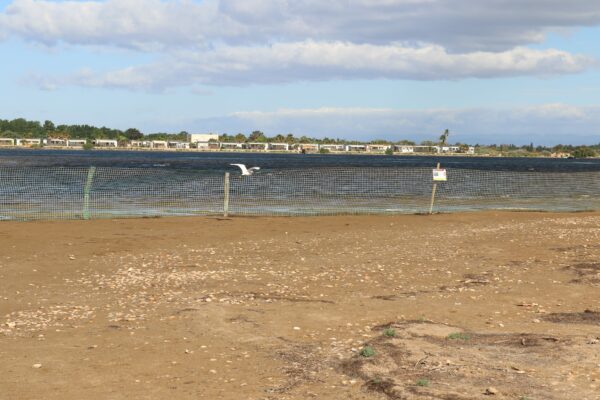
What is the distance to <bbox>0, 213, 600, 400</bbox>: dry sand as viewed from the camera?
802 cm

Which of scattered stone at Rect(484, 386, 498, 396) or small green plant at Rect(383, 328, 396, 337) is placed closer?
scattered stone at Rect(484, 386, 498, 396)

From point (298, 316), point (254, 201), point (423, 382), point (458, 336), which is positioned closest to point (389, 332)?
point (458, 336)

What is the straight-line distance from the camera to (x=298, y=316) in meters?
11.2

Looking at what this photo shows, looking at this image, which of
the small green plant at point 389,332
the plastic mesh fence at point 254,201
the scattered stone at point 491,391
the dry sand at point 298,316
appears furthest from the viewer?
the plastic mesh fence at point 254,201

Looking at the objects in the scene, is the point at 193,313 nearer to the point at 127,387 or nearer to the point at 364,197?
the point at 127,387

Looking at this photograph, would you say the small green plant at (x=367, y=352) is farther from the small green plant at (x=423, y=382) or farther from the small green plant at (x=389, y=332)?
the small green plant at (x=423, y=382)

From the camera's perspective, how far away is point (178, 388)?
26.1 feet

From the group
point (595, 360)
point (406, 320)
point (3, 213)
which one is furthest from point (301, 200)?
point (595, 360)

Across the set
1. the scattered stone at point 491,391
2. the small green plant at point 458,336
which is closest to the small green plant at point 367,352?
the small green plant at point 458,336

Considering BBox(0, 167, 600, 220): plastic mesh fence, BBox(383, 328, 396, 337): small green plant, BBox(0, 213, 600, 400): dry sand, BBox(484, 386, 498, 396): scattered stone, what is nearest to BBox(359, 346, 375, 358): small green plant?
BBox(0, 213, 600, 400): dry sand

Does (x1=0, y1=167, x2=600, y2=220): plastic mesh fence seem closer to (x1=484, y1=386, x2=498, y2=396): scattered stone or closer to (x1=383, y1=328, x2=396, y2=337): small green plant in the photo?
(x1=383, y1=328, x2=396, y2=337): small green plant

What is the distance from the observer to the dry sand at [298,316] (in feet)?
26.3

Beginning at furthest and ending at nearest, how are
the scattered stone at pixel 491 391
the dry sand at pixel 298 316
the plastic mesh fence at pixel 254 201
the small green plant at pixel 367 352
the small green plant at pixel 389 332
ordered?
the plastic mesh fence at pixel 254 201 < the small green plant at pixel 389 332 < the small green plant at pixel 367 352 < the dry sand at pixel 298 316 < the scattered stone at pixel 491 391

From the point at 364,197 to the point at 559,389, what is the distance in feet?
112
